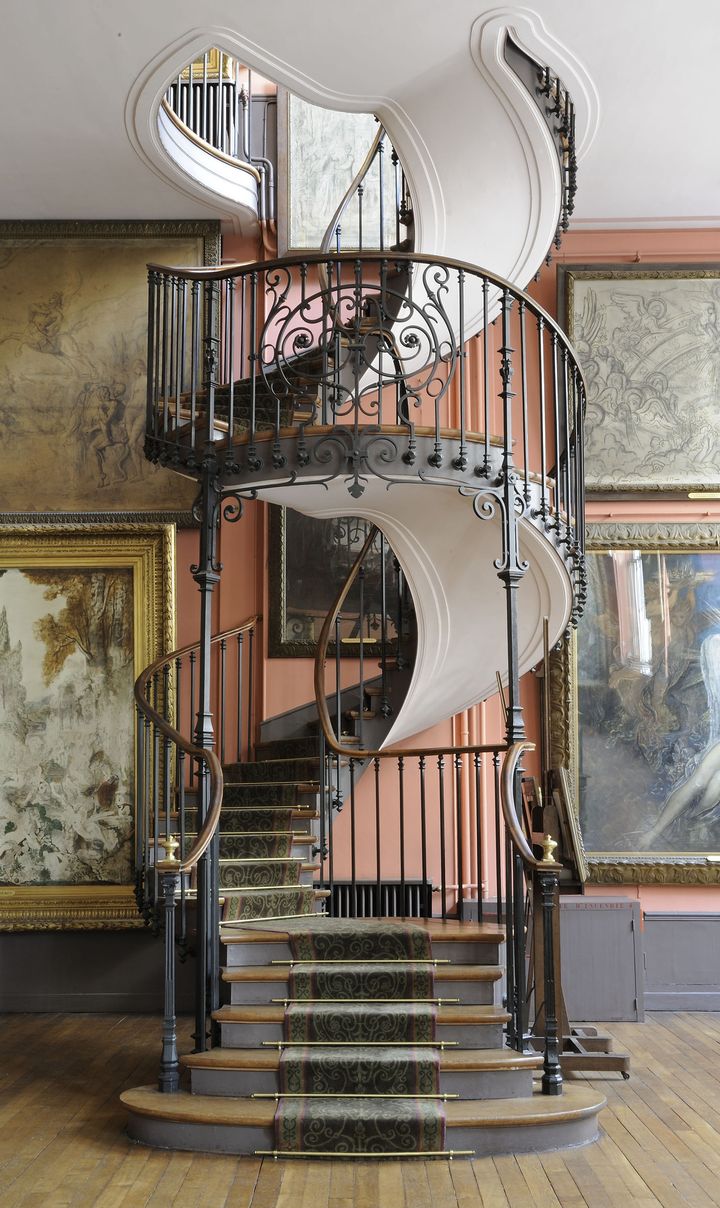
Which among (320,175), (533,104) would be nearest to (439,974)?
(533,104)

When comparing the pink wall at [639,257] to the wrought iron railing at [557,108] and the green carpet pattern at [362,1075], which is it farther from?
the green carpet pattern at [362,1075]

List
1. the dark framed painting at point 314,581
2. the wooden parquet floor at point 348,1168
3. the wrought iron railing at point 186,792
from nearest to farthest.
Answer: the wooden parquet floor at point 348,1168
the wrought iron railing at point 186,792
the dark framed painting at point 314,581

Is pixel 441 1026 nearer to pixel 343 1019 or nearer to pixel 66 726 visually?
pixel 343 1019

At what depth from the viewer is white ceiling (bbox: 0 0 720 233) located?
598 centimetres

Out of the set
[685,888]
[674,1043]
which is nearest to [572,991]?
[674,1043]

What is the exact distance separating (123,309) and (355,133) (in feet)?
6.85

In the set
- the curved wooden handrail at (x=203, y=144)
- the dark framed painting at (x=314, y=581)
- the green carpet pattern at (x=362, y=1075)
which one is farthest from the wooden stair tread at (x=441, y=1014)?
the curved wooden handrail at (x=203, y=144)

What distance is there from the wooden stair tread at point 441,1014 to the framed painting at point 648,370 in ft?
12.6

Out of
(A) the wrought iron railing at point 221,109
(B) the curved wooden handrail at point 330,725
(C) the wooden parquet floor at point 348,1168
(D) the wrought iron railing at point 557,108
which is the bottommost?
(C) the wooden parquet floor at point 348,1168

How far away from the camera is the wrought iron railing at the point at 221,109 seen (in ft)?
26.1

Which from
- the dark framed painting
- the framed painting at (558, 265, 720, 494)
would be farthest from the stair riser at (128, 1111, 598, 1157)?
the framed painting at (558, 265, 720, 494)

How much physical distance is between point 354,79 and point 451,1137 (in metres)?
5.46

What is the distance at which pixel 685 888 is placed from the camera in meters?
7.33

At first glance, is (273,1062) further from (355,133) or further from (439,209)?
(355,133)
